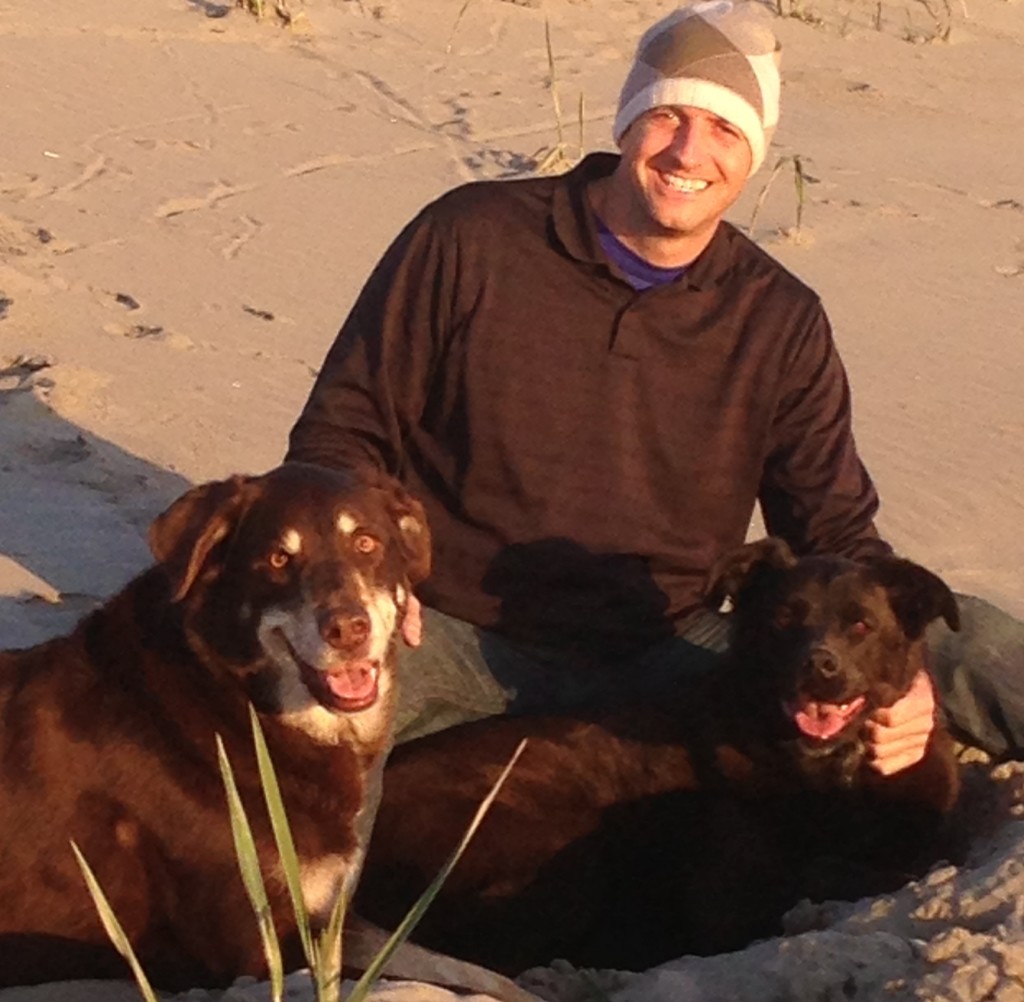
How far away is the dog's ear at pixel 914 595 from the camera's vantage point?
188 inches

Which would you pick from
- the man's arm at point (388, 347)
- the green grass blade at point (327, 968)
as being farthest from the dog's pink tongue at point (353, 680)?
the man's arm at point (388, 347)

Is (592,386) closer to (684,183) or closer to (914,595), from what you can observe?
(684,183)

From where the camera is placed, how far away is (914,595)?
4875mm

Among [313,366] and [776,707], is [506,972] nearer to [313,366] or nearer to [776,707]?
[776,707]

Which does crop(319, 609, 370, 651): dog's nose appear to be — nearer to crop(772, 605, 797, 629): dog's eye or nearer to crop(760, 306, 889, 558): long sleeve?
crop(772, 605, 797, 629): dog's eye

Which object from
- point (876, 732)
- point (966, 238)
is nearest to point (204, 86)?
point (966, 238)

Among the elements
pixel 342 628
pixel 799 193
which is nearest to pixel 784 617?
pixel 342 628

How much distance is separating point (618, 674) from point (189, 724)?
1.69 meters

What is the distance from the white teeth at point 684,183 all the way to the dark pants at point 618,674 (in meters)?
Answer: 1.22

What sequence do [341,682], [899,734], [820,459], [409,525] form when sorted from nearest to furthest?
1. [341,682]
2. [409,525]
3. [899,734]
4. [820,459]

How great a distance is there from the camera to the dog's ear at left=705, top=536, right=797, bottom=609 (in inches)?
194

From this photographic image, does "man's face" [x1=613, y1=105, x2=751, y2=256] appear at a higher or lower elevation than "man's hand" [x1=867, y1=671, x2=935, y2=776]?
higher

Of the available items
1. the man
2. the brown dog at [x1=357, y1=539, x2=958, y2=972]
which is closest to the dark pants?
the man

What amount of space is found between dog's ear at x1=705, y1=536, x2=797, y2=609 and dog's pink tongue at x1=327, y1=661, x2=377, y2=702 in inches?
50.6
